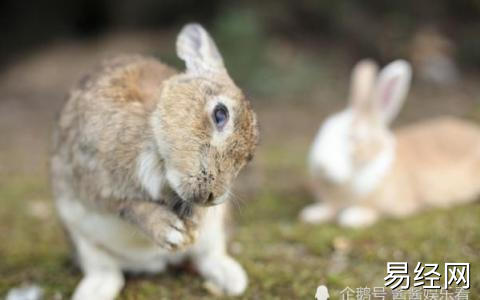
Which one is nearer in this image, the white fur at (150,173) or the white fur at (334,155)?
the white fur at (150,173)

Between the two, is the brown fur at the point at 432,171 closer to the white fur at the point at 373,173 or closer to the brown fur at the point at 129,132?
the white fur at the point at 373,173

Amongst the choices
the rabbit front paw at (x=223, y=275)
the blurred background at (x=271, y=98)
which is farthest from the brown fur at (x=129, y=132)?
the rabbit front paw at (x=223, y=275)

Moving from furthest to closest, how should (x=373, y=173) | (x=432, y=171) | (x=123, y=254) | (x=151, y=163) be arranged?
(x=432, y=171)
(x=373, y=173)
(x=123, y=254)
(x=151, y=163)

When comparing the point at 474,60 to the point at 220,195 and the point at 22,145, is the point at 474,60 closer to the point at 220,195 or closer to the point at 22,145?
the point at 22,145

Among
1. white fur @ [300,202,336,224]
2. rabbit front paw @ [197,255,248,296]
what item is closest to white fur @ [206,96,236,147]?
rabbit front paw @ [197,255,248,296]

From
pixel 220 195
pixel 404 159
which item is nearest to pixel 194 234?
pixel 220 195

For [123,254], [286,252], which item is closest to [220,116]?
[123,254]

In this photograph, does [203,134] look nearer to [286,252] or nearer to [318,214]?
[286,252]
